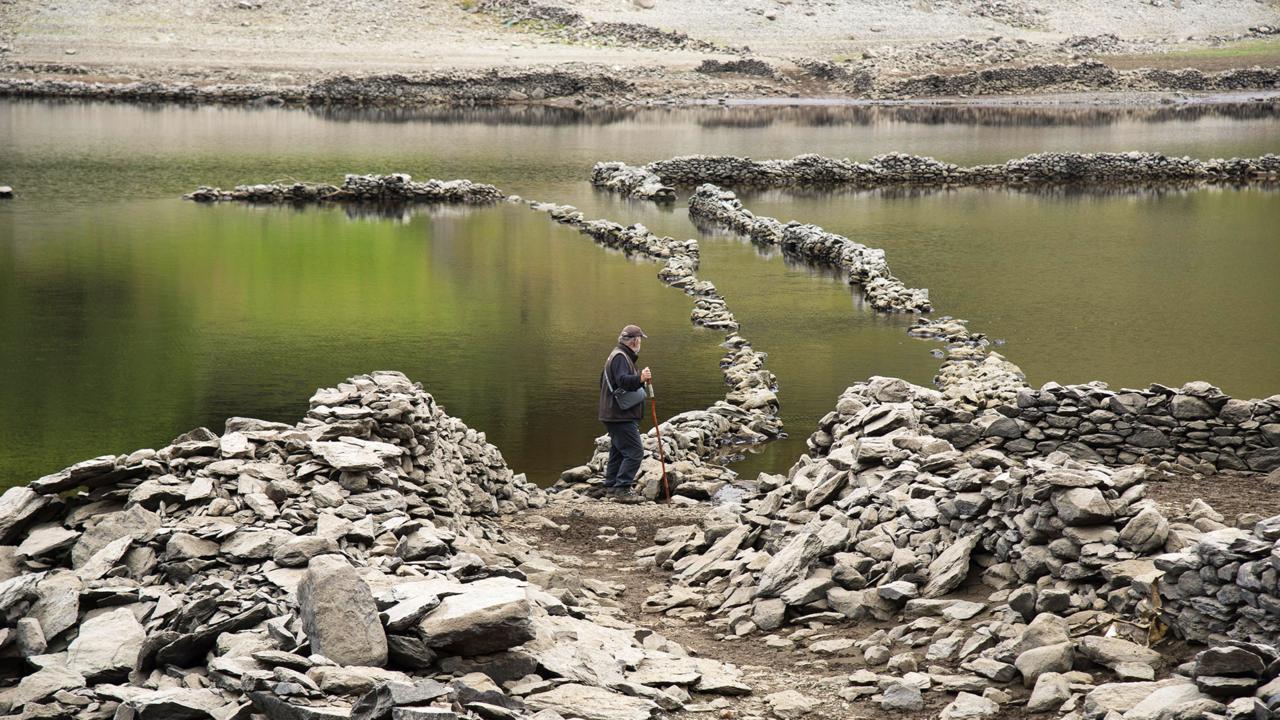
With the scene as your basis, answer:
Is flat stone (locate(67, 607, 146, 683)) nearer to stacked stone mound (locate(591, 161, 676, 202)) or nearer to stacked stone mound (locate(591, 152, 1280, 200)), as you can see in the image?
stacked stone mound (locate(591, 161, 676, 202))

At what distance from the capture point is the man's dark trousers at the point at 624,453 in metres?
17.8

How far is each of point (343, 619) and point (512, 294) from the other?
77.7ft

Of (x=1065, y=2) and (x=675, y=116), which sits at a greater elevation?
(x=1065, y=2)

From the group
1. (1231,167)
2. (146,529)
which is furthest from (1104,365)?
(1231,167)

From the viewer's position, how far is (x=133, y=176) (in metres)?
52.5

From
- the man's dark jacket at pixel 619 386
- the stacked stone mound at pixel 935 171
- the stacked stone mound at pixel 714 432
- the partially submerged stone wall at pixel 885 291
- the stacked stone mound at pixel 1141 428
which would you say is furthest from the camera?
the stacked stone mound at pixel 935 171

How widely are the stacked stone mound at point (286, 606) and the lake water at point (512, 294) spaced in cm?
601

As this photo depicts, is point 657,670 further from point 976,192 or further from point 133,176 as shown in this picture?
point 133,176

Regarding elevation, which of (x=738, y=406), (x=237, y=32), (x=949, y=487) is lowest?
(x=738, y=406)

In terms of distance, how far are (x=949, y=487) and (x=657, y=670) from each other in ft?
13.4

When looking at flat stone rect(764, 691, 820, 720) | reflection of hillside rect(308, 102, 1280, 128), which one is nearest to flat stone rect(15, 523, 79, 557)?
flat stone rect(764, 691, 820, 720)

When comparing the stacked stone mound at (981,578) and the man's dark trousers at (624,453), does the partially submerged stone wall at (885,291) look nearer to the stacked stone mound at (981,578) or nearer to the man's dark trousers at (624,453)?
the man's dark trousers at (624,453)

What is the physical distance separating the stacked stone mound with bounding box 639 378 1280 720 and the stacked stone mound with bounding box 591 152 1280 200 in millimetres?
39434

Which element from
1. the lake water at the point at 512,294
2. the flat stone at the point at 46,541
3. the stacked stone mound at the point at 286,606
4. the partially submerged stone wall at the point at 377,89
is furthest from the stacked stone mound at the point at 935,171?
the flat stone at the point at 46,541
